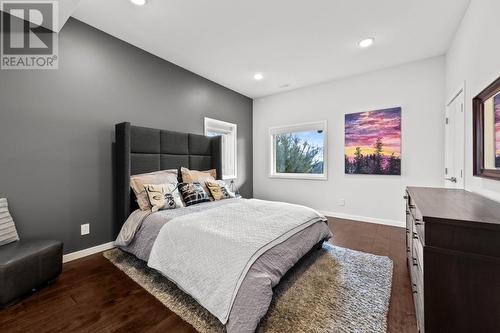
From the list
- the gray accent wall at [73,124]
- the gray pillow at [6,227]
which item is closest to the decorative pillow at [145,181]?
the gray accent wall at [73,124]

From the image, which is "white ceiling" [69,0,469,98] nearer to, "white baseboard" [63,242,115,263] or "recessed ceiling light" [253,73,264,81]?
"recessed ceiling light" [253,73,264,81]

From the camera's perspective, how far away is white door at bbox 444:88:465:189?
2355mm

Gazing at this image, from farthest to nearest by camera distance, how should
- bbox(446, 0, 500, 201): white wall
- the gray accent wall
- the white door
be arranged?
the white door
the gray accent wall
bbox(446, 0, 500, 201): white wall

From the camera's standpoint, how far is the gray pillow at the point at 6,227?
1863 millimetres

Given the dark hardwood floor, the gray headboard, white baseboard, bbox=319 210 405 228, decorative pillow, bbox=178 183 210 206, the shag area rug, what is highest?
the gray headboard

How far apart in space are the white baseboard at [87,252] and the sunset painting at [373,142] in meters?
4.02

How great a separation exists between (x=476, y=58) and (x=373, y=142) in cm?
189

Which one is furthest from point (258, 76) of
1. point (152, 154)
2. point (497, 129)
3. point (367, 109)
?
point (497, 129)

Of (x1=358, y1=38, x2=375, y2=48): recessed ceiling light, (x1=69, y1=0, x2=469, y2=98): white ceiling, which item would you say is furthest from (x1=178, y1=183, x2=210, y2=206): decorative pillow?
(x1=358, y1=38, x2=375, y2=48): recessed ceiling light

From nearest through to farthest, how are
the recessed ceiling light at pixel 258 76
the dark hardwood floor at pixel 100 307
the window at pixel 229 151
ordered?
Answer: 1. the dark hardwood floor at pixel 100 307
2. the recessed ceiling light at pixel 258 76
3. the window at pixel 229 151

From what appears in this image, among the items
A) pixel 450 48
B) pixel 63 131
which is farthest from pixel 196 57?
pixel 450 48

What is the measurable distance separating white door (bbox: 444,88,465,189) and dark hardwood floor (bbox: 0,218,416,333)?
1271 millimetres

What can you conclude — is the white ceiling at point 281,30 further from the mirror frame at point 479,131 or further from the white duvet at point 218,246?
the white duvet at point 218,246

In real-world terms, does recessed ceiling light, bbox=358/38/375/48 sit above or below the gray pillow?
above
